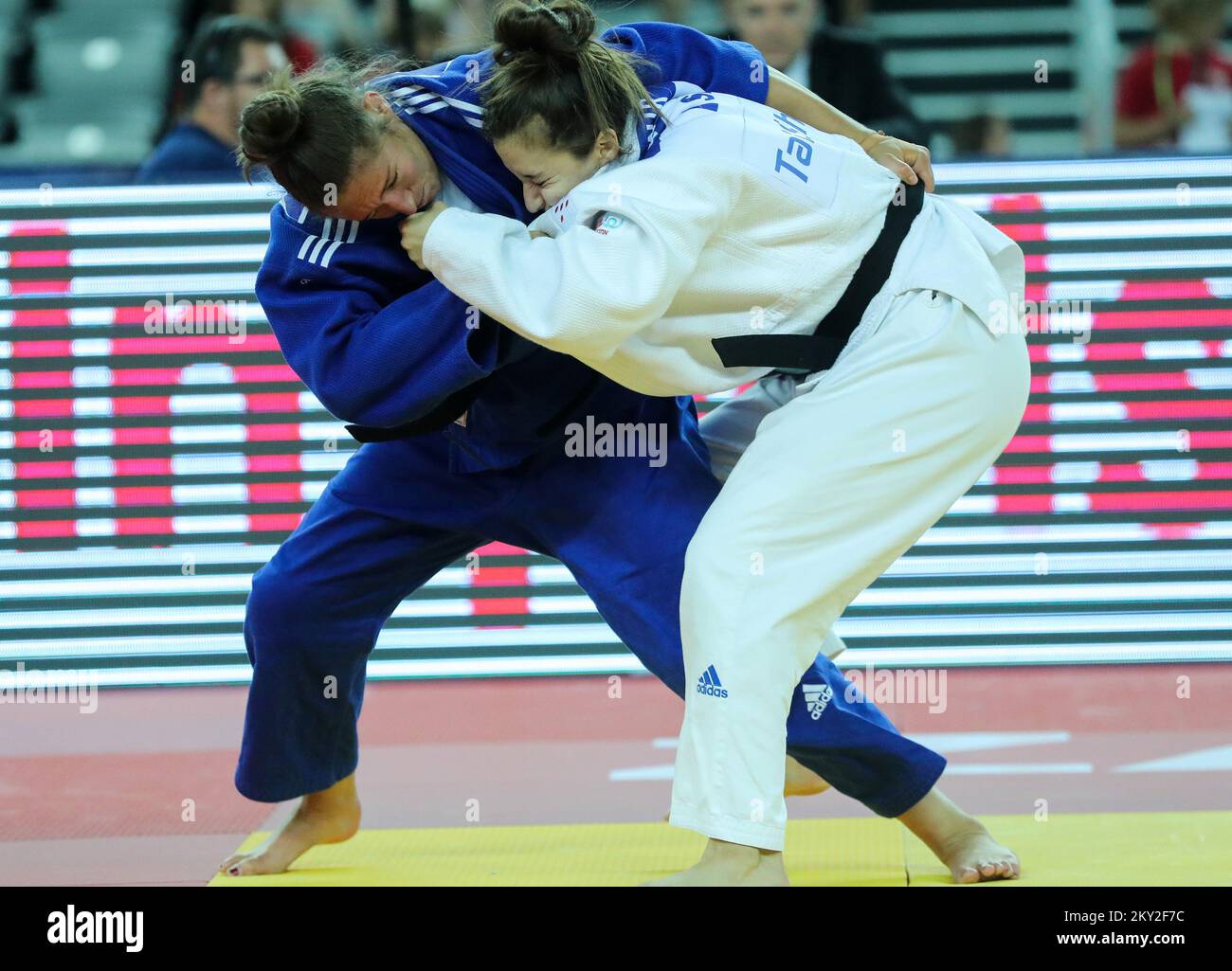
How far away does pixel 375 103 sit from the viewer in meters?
2.50

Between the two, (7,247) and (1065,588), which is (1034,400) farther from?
(7,247)

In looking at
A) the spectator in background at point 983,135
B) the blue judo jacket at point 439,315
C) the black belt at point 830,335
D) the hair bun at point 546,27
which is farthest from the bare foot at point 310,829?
the spectator in background at point 983,135

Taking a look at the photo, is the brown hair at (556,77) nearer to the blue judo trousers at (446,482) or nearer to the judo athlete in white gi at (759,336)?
the judo athlete in white gi at (759,336)

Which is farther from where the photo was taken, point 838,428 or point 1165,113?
point 1165,113

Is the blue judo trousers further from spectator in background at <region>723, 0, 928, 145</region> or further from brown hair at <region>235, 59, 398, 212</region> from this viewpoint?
spectator in background at <region>723, 0, 928, 145</region>

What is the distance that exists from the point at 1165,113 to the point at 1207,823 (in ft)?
9.82

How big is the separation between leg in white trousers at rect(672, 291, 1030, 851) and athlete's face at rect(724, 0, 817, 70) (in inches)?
94.9

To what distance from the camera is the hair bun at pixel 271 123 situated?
2332mm

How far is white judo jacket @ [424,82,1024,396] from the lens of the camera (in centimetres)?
229
